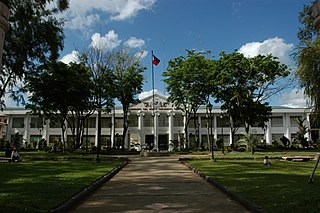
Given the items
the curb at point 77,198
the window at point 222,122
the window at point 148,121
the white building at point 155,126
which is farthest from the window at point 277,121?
the curb at point 77,198

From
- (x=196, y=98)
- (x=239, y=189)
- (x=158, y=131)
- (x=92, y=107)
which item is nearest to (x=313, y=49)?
(x=239, y=189)

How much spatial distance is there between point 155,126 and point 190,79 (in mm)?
16286

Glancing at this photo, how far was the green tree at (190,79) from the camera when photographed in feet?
115

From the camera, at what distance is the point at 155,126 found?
50094 millimetres

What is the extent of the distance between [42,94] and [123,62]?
10.4 m

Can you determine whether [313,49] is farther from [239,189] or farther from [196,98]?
[196,98]

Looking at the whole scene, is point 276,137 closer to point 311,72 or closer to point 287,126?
point 287,126

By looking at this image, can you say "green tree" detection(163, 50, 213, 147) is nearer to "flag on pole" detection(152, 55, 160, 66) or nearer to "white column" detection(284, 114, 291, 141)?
"flag on pole" detection(152, 55, 160, 66)

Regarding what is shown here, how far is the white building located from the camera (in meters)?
50.0

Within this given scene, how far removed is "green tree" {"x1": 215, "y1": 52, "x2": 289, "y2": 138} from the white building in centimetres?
1347

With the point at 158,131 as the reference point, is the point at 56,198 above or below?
below

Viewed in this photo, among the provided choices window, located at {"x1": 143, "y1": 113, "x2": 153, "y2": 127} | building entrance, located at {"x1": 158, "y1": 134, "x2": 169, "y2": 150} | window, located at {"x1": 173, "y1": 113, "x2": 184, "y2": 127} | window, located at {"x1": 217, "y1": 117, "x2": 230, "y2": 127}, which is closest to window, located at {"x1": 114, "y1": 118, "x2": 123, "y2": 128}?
window, located at {"x1": 143, "y1": 113, "x2": 153, "y2": 127}

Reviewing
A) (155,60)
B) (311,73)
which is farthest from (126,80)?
(311,73)

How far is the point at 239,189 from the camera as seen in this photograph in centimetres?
876
